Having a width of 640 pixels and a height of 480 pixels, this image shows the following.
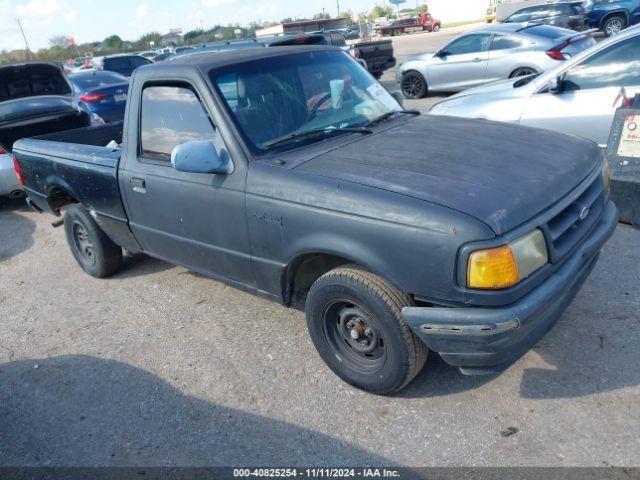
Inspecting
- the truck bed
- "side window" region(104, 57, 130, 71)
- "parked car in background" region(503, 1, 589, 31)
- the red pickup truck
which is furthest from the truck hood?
the red pickup truck

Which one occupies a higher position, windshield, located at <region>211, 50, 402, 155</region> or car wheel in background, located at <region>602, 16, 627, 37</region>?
windshield, located at <region>211, 50, 402, 155</region>

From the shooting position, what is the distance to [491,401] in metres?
2.92

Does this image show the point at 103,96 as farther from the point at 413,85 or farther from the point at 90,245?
the point at 90,245

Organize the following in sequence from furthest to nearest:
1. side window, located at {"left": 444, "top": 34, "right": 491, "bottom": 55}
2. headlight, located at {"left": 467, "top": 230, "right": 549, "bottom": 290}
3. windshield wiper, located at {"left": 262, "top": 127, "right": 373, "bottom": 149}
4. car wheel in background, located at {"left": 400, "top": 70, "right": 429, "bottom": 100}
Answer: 1. car wheel in background, located at {"left": 400, "top": 70, "right": 429, "bottom": 100}
2. side window, located at {"left": 444, "top": 34, "right": 491, "bottom": 55}
3. windshield wiper, located at {"left": 262, "top": 127, "right": 373, "bottom": 149}
4. headlight, located at {"left": 467, "top": 230, "right": 549, "bottom": 290}

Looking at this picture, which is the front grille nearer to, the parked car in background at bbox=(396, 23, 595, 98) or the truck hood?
the truck hood

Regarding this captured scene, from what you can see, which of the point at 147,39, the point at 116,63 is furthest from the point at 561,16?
the point at 147,39

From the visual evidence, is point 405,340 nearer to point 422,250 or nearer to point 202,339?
point 422,250

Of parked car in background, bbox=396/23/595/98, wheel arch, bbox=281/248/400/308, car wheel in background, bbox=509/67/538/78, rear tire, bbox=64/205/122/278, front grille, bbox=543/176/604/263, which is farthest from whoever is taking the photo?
car wheel in background, bbox=509/67/538/78

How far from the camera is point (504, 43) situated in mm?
10406

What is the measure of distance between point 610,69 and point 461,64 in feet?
19.8

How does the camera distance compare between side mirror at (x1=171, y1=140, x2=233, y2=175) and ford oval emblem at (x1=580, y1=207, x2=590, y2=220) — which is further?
side mirror at (x1=171, y1=140, x2=233, y2=175)

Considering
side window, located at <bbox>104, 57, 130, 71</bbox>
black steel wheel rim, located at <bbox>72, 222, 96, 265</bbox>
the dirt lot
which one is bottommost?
the dirt lot

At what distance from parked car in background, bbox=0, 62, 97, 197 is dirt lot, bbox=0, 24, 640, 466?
3636 millimetres

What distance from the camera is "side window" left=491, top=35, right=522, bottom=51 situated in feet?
33.7
